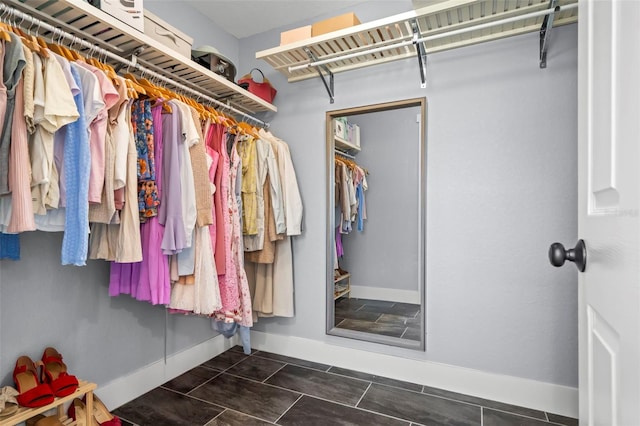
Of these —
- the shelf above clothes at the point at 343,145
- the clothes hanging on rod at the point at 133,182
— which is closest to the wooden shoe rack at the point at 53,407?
the clothes hanging on rod at the point at 133,182

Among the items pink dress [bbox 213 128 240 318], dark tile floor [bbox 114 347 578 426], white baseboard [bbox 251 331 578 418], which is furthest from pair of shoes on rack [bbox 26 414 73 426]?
white baseboard [bbox 251 331 578 418]

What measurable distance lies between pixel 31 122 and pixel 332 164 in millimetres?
1636

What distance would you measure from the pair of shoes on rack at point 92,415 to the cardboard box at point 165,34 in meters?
1.79

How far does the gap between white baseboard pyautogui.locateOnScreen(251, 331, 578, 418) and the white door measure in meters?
1.26

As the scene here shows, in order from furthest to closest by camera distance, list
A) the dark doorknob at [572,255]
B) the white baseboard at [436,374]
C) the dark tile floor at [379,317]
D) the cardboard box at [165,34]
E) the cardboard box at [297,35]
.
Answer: the dark tile floor at [379,317], the cardboard box at [297,35], the white baseboard at [436,374], the cardboard box at [165,34], the dark doorknob at [572,255]

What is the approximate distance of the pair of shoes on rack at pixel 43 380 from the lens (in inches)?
51.1

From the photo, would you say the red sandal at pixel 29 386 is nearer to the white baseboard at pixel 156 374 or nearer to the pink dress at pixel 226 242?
the white baseboard at pixel 156 374

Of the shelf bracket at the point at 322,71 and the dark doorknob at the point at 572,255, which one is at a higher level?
the shelf bracket at the point at 322,71

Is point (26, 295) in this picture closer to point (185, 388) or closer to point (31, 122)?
point (31, 122)

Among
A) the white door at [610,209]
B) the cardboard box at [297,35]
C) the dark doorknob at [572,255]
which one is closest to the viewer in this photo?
the white door at [610,209]

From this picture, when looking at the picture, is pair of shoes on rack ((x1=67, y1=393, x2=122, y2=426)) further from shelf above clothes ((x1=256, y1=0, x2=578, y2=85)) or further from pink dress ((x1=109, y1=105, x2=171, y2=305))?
shelf above clothes ((x1=256, y1=0, x2=578, y2=85))

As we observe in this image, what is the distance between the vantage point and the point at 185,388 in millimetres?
2012

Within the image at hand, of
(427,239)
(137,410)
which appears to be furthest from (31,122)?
(427,239)

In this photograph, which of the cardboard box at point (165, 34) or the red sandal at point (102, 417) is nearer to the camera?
the red sandal at point (102, 417)
